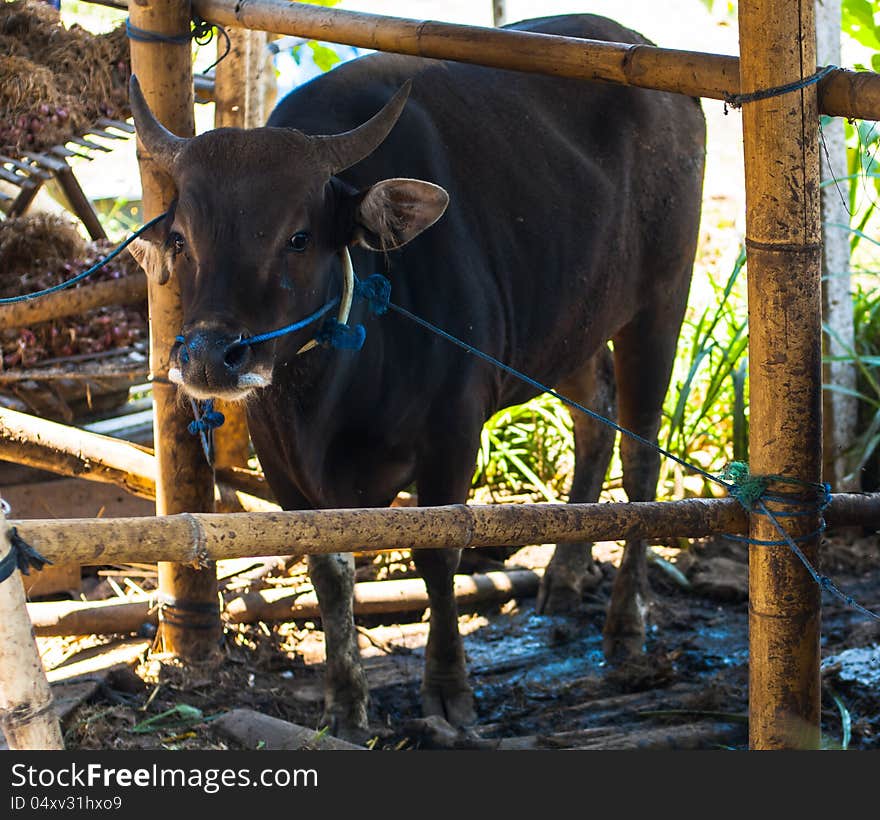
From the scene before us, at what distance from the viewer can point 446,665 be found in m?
4.04

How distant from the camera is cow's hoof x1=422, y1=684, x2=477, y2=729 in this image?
13.2 feet

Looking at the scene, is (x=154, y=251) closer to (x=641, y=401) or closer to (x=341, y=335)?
(x=341, y=335)

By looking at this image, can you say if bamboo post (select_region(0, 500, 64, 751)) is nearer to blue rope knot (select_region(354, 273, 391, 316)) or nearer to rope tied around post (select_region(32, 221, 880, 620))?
rope tied around post (select_region(32, 221, 880, 620))

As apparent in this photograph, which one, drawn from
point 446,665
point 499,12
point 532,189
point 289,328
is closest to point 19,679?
point 289,328

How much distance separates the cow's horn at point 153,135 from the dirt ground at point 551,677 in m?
1.60

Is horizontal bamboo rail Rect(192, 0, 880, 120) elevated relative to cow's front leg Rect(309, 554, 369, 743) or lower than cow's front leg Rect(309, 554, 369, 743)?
elevated

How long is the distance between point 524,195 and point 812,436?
1803mm

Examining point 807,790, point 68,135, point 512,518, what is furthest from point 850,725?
point 68,135

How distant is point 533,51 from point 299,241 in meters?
0.77

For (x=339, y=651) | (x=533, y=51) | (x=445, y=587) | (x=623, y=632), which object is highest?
(x=533, y=51)

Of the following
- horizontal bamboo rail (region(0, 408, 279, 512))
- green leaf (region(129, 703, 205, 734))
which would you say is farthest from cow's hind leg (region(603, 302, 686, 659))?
green leaf (region(129, 703, 205, 734))

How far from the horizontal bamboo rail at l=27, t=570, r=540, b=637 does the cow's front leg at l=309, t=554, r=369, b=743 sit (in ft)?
1.84

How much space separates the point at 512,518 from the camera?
250cm

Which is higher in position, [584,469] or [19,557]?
[19,557]
